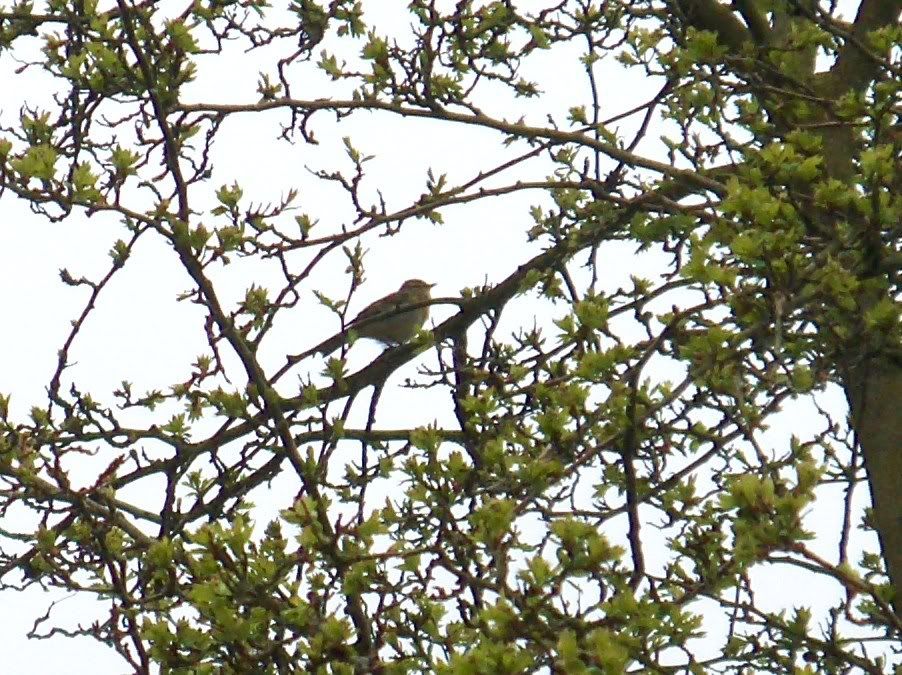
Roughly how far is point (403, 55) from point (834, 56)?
2066 mm

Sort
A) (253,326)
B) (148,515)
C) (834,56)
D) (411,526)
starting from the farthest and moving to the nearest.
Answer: (834,56)
(148,515)
(253,326)
(411,526)

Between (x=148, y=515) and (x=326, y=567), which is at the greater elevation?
(x=148, y=515)

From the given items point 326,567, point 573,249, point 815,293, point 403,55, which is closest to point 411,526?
point 326,567

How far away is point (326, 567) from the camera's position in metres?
4.04

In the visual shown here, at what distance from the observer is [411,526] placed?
15.4 ft

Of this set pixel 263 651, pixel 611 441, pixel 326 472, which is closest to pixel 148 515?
pixel 326 472

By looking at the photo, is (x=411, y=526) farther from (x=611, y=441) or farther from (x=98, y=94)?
(x=98, y=94)

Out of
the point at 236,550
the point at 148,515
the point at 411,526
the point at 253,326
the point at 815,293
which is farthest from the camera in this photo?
the point at 148,515

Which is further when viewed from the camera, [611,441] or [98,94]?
[98,94]

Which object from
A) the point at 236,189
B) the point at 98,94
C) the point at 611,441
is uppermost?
the point at 98,94

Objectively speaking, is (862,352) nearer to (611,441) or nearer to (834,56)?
(611,441)

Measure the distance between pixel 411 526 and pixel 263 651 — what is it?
33.1 inches

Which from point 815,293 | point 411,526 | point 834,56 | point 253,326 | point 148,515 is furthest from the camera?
point 834,56

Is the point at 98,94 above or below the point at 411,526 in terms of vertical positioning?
above
